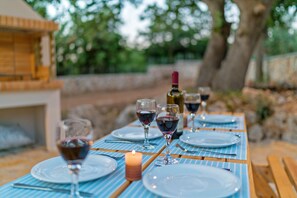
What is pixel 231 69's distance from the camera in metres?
4.89

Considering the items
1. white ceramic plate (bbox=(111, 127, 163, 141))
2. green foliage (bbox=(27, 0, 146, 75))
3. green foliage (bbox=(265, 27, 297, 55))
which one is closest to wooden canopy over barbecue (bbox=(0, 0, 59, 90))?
green foliage (bbox=(27, 0, 146, 75))

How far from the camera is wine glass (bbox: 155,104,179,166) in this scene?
1159mm

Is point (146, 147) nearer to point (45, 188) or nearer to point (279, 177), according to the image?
point (45, 188)

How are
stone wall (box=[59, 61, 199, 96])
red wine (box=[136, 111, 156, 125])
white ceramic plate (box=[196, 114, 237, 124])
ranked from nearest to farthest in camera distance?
red wine (box=[136, 111, 156, 125])
white ceramic plate (box=[196, 114, 237, 124])
stone wall (box=[59, 61, 199, 96])

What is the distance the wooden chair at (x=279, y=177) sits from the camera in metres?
1.62

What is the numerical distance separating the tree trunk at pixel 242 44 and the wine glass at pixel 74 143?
3924 mm

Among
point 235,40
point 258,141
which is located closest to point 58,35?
point 235,40

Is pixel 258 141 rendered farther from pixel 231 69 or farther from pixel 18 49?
pixel 18 49

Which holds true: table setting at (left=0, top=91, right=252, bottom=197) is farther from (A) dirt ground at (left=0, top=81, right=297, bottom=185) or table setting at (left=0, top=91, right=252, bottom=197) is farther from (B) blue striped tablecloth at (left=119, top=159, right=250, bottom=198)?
(A) dirt ground at (left=0, top=81, right=297, bottom=185)

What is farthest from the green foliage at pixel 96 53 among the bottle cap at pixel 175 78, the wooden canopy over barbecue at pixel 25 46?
the bottle cap at pixel 175 78

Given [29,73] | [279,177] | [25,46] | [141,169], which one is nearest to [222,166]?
[141,169]

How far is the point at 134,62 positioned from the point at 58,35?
569 centimetres

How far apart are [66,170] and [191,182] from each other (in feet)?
1.45

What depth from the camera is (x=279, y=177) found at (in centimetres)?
182
